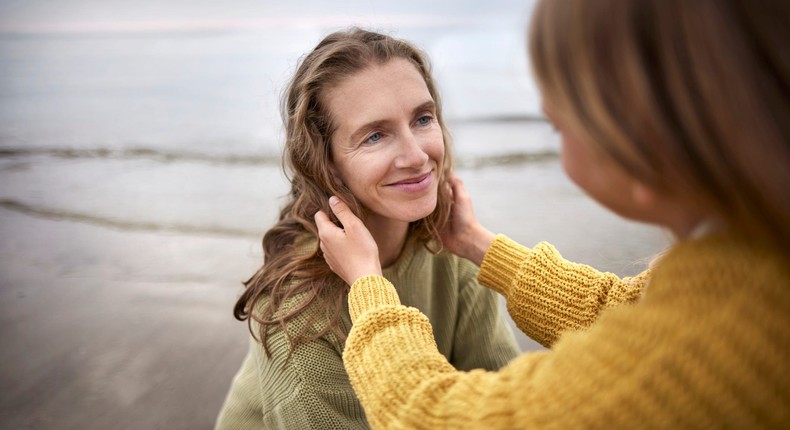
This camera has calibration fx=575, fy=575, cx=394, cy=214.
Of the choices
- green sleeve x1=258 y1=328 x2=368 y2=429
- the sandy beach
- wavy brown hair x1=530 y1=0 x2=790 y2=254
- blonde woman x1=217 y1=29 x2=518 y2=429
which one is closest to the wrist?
blonde woman x1=217 y1=29 x2=518 y2=429

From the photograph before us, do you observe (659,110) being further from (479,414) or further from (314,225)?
(314,225)

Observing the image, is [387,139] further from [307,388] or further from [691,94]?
[691,94]

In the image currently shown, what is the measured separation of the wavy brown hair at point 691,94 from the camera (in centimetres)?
86

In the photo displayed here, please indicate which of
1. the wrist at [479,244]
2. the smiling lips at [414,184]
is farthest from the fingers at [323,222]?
the wrist at [479,244]

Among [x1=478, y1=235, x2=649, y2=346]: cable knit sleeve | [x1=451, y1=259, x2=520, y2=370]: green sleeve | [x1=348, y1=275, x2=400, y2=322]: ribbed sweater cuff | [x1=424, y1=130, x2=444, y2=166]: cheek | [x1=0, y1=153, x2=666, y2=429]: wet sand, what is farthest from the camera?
[x1=0, y1=153, x2=666, y2=429]: wet sand

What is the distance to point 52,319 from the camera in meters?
3.40

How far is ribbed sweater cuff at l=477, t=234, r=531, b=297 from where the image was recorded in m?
2.00

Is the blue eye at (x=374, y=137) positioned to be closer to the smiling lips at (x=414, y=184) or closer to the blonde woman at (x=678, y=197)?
the smiling lips at (x=414, y=184)

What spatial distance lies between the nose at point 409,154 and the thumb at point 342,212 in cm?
24

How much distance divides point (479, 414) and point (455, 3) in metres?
19.6

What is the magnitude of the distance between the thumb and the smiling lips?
21 cm

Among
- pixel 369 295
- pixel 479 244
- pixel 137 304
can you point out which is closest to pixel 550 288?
pixel 479 244

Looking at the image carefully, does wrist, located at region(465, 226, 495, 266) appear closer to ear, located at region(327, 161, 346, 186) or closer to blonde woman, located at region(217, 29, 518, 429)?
blonde woman, located at region(217, 29, 518, 429)

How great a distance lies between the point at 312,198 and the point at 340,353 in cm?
59
